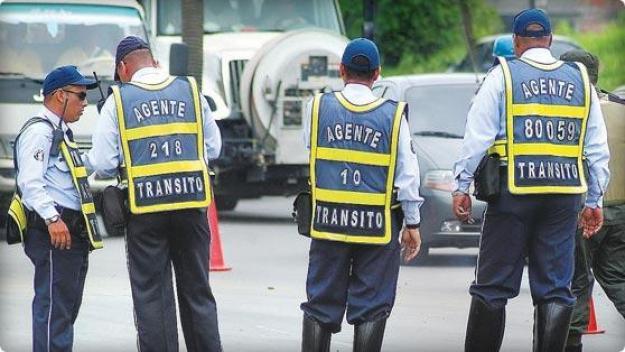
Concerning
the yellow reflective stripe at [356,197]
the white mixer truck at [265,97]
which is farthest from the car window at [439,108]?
the yellow reflective stripe at [356,197]

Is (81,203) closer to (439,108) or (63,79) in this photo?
(63,79)

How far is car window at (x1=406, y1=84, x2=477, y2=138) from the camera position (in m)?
15.1

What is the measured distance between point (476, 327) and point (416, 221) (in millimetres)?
699

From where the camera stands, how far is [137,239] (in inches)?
328

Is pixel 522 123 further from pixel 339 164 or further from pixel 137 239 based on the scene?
pixel 137 239

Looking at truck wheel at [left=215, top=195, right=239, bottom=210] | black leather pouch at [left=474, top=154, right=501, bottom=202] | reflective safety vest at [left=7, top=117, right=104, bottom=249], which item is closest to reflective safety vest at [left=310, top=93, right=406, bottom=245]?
black leather pouch at [left=474, top=154, right=501, bottom=202]

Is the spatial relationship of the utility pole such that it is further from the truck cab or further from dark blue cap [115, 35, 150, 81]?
dark blue cap [115, 35, 150, 81]

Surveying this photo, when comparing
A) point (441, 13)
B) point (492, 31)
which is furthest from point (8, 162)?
point (492, 31)

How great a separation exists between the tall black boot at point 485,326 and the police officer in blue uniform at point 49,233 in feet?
6.55

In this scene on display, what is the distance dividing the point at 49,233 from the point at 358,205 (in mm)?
1521

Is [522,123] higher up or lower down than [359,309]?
higher up

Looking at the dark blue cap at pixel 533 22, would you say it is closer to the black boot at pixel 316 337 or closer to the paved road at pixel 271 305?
the black boot at pixel 316 337

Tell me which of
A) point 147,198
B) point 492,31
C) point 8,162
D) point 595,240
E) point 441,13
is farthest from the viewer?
point 492,31

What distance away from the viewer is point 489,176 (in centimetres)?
854
